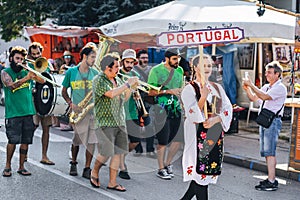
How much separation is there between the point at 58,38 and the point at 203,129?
458 inches

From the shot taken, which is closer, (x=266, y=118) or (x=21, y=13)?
(x=266, y=118)

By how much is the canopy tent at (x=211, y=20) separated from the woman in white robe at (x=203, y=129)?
3454 mm

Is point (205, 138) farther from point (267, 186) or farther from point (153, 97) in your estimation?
point (153, 97)

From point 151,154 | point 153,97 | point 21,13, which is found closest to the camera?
point 153,97

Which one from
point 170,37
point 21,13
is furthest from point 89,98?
point 21,13

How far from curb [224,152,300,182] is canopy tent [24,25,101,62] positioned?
6513mm

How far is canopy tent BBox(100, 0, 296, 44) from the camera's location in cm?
821

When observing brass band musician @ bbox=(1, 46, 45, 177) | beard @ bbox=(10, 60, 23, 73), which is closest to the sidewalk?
brass band musician @ bbox=(1, 46, 45, 177)

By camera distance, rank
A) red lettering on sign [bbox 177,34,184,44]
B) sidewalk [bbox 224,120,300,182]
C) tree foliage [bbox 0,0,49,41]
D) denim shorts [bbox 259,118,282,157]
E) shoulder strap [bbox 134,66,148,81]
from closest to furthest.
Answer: red lettering on sign [bbox 177,34,184,44] < denim shorts [bbox 259,118,282,157] < sidewalk [bbox 224,120,300,182] < shoulder strap [bbox 134,66,148,81] < tree foliage [bbox 0,0,49,41]


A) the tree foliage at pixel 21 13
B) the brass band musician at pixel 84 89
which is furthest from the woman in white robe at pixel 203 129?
the tree foliage at pixel 21 13

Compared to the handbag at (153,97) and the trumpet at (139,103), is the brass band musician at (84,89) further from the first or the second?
the handbag at (153,97)

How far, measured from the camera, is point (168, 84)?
7.18m

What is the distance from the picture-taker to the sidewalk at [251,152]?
764cm

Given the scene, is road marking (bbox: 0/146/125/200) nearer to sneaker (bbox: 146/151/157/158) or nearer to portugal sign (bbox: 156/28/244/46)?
sneaker (bbox: 146/151/157/158)
